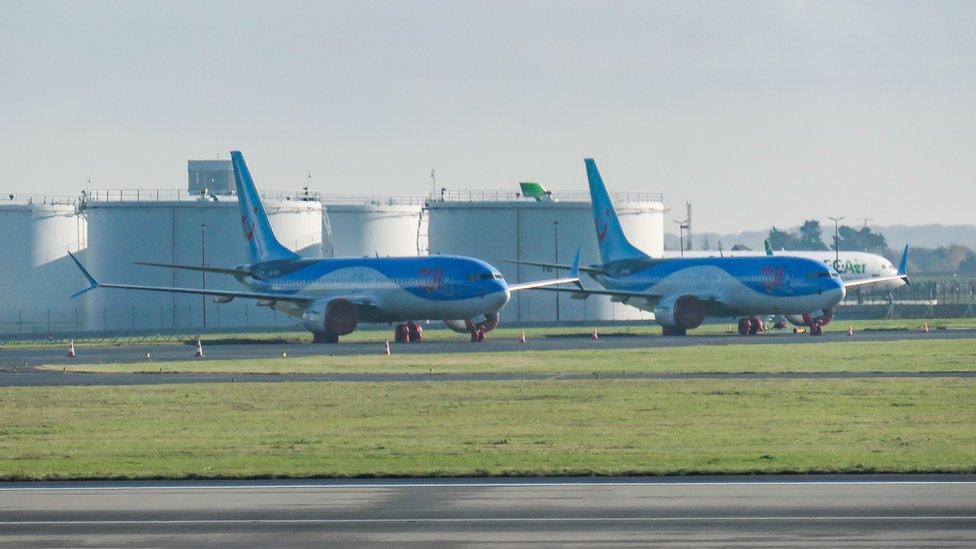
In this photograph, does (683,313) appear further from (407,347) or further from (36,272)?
(36,272)

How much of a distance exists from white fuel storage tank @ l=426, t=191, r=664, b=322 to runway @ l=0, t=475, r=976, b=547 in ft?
290

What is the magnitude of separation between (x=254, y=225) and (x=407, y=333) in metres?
14.4

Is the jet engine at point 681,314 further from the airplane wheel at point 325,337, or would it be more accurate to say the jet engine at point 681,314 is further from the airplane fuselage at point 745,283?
the airplane wheel at point 325,337

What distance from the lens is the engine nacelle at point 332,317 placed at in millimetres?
85812

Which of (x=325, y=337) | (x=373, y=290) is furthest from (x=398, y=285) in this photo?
(x=325, y=337)

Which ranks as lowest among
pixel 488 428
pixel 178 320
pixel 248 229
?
pixel 178 320

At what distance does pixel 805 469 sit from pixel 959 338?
165ft

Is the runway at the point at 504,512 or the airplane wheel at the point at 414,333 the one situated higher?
the runway at the point at 504,512

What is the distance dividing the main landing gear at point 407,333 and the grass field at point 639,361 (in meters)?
16.0

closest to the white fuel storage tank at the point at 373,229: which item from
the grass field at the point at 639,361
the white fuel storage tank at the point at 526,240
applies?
the white fuel storage tank at the point at 526,240

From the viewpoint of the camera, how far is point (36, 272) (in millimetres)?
125188

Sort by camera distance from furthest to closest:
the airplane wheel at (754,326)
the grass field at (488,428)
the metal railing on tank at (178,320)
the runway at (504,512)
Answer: the metal railing on tank at (178,320)
the airplane wheel at (754,326)
the grass field at (488,428)
the runway at (504,512)

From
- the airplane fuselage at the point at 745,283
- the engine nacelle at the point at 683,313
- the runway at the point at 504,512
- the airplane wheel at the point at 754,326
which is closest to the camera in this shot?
the runway at the point at 504,512

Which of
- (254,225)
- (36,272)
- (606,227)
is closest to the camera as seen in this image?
(254,225)
